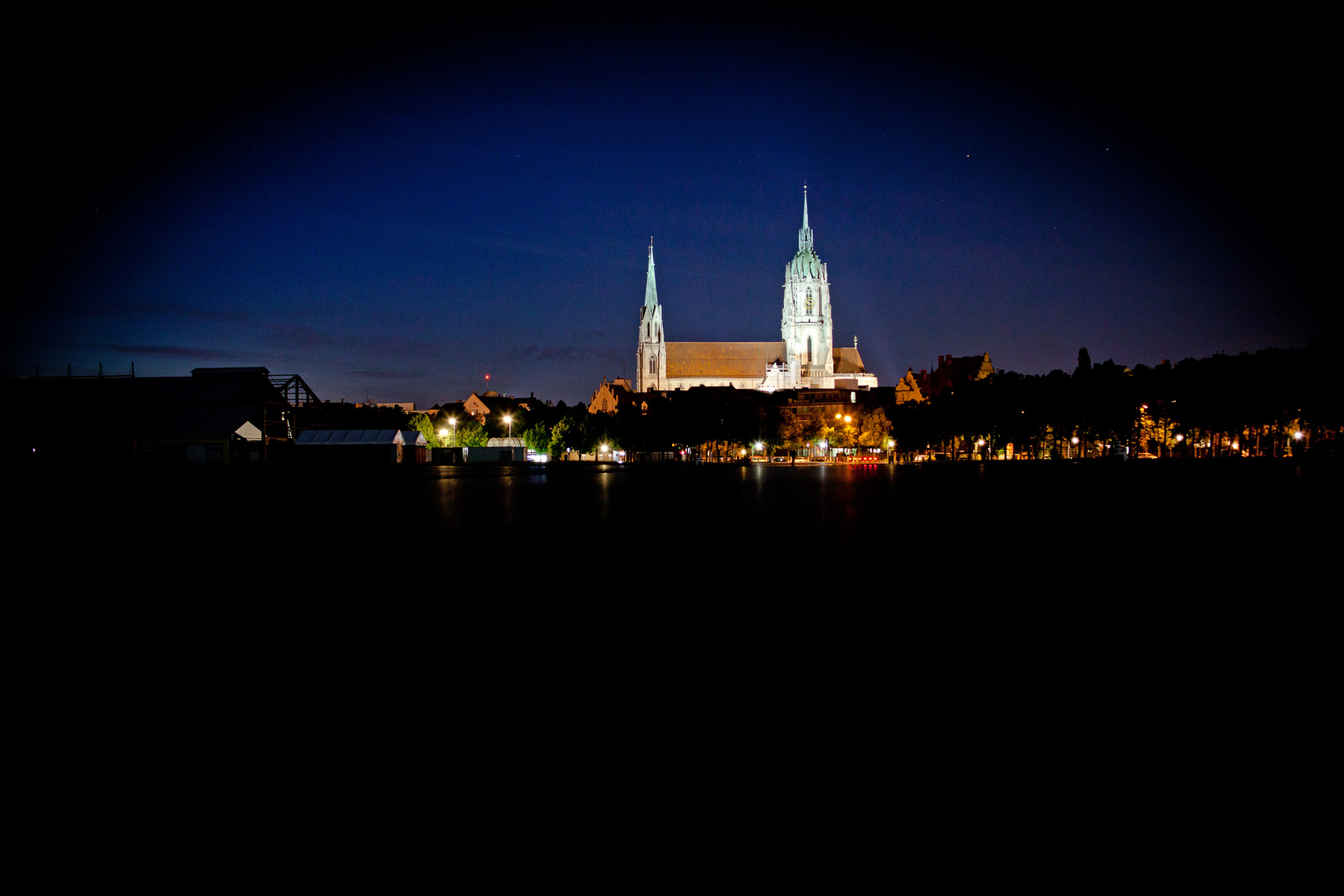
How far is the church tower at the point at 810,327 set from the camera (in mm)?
159000

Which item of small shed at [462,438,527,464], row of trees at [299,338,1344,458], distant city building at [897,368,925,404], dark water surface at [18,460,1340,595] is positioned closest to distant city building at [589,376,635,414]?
row of trees at [299,338,1344,458]

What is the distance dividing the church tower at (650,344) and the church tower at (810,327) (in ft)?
84.6

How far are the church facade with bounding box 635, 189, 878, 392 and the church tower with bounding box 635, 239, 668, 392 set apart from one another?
0.17 meters

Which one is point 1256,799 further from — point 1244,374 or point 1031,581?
point 1244,374

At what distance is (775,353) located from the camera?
555ft

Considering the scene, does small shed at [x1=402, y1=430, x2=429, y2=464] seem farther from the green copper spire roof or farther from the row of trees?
the green copper spire roof

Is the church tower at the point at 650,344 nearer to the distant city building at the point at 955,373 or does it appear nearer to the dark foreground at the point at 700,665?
the distant city building at the point at 955,373

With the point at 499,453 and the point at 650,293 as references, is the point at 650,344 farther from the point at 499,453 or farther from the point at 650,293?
the point at 499,453

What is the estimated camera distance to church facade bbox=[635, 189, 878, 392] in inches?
6265

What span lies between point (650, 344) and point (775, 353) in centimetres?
2720

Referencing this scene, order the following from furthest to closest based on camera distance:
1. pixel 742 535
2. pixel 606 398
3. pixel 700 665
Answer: pixel 606 398 < pixel 742 535 < pixel 700 665

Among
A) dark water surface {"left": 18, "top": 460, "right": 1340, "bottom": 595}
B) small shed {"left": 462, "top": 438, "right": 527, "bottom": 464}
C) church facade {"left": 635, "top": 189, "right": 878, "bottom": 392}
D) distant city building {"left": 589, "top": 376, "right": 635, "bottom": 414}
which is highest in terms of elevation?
church facade {"left": 635, "top": 189, "right": 878, "bottom": 392}

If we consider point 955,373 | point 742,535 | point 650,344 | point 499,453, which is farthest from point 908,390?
point 742,535

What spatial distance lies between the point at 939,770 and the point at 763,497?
21.1 meters
